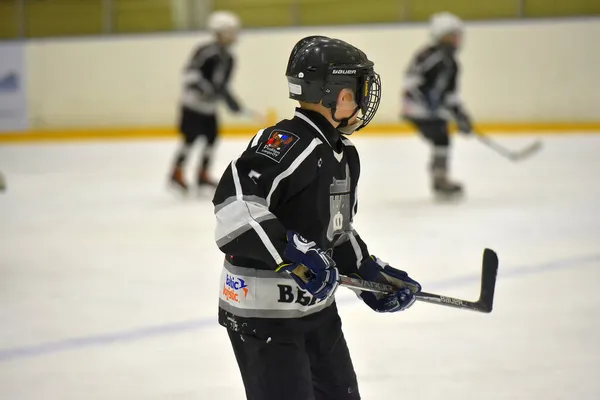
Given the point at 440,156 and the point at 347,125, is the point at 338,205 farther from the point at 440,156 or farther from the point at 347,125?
the point at 440,156

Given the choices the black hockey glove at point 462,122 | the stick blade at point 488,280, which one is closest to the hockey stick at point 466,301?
the stick blade at point 488,280

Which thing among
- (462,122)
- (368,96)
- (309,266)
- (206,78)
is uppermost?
(368,96)

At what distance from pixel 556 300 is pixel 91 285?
6.56 ft

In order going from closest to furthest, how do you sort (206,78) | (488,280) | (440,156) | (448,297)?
(448,297), (488,280), (440,156), (206,78)

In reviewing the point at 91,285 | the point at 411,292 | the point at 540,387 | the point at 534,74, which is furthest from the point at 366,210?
the point at 534,74

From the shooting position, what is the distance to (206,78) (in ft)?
23.4

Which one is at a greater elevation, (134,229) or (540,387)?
(540,387)

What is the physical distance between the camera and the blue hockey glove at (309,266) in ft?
5.29

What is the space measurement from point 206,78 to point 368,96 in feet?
18.0

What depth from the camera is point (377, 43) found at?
37.0ft

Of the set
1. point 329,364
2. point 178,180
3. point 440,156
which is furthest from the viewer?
point 178,180

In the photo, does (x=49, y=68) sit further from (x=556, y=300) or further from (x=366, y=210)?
(x=556, y=300)

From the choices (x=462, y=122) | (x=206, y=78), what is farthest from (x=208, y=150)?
(x=462, y=122)

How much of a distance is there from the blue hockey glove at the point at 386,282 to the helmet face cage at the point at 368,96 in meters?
0.33
